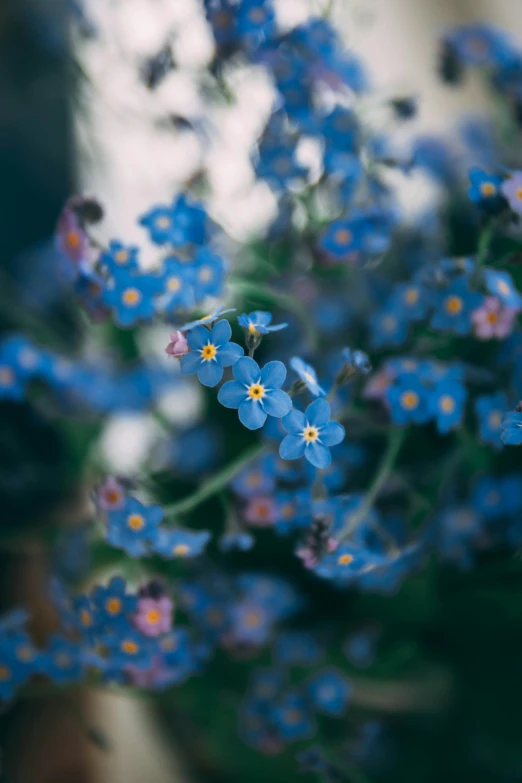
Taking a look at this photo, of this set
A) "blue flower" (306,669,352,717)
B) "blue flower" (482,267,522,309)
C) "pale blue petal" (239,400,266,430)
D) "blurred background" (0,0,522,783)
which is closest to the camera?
"pale blue petal" (239,400,266,430)

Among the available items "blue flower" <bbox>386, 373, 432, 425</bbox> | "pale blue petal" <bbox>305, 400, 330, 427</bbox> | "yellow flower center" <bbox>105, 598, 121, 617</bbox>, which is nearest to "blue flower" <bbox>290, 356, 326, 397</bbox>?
"pale blue petal" <bbox>305, 400, 330, 427</bbox>

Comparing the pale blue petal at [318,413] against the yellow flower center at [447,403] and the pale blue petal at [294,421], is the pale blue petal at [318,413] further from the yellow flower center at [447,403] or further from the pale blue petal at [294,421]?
the yellow flower center at [447,403]

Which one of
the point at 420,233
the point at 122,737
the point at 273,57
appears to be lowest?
the point at 122,737

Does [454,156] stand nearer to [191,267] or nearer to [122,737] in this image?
[191,267]

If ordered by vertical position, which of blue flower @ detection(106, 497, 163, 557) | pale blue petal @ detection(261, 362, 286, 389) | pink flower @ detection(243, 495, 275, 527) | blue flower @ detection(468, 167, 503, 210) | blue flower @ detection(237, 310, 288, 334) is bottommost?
pink flower @ detection(243, 495, 275, 527)

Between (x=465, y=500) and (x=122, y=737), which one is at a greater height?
(x=465, y=500)

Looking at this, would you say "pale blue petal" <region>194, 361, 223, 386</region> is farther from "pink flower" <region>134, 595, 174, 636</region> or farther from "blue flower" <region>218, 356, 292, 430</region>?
"pink flower" <region>134, 595, 174, 636</region>

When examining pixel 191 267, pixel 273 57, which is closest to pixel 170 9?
pixel 273 57
